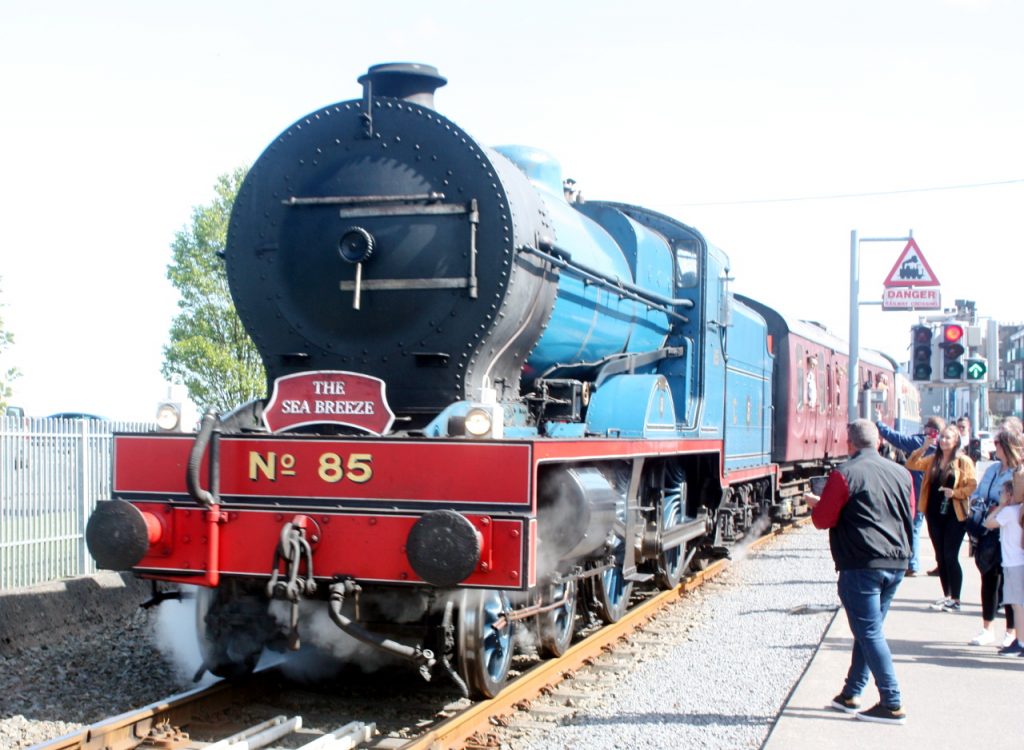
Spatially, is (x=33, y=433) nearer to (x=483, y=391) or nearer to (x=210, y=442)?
(x=210, y=442)

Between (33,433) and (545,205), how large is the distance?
513 centimetres

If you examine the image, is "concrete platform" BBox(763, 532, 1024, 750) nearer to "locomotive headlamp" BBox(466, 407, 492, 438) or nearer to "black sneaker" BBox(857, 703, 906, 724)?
"black sneaker" BBox(857, 703, 906, 724)

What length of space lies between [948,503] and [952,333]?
4.10 metres

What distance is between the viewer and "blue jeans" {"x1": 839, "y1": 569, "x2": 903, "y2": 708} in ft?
18.7

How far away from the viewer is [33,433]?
930 centimetres

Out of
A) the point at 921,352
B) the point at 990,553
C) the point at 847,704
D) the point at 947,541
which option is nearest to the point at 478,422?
the point at 847,704

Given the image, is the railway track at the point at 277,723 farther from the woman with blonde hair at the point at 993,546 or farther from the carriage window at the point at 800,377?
the carriage window at the point at 800,377

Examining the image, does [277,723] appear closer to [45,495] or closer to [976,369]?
[45,495]

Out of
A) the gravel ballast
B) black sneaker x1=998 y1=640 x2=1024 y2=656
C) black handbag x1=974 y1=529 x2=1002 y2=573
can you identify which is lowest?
the gravel ballast

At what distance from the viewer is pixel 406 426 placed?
20.7ft

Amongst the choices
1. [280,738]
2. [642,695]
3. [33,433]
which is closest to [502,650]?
[642,695]

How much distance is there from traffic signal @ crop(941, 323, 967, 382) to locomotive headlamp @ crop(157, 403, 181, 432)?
31.0 ft

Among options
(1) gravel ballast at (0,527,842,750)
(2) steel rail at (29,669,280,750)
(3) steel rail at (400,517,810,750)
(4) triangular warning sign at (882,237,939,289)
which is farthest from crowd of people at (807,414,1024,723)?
(4) triangular warning sign at (882,237,939,289)

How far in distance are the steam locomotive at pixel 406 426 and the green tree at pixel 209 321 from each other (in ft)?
66.1
